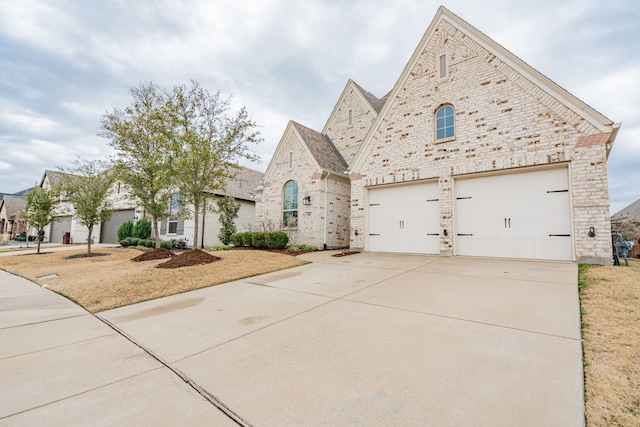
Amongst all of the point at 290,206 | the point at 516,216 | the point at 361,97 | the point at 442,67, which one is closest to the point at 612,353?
the point at 516,216

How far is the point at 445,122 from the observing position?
32.7 feet

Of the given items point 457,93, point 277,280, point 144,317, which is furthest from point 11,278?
point 457,93

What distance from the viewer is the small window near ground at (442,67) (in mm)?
10070

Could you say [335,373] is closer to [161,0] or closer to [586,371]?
[586,371]

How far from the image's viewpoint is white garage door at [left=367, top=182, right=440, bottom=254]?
32.9ft

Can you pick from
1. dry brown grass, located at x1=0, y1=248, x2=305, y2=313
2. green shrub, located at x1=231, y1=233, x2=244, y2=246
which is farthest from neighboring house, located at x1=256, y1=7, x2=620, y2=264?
dry brown grass, located at x1=0, y1=248, x2=305, y2=313

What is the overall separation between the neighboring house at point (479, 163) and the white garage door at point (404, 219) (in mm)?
39

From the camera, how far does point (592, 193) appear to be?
7328 millimetres

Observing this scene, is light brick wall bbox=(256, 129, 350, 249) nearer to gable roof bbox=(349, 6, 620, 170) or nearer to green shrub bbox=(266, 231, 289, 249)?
green shrub bbox=(266, 231, 289, 249)

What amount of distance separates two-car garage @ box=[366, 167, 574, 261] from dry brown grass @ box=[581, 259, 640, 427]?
3.36 m

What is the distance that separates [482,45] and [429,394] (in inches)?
445

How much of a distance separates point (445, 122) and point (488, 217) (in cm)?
377

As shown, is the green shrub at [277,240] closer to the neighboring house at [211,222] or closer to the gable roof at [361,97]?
the neighboring house at [211,222]

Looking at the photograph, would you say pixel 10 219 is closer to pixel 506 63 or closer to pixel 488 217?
pixel 488 217
